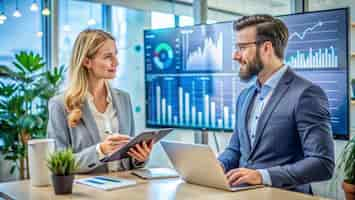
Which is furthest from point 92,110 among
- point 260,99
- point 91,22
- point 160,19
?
point 160,19

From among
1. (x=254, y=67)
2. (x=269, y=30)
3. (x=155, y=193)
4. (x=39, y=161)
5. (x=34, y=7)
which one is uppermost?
(x=34, y=7)

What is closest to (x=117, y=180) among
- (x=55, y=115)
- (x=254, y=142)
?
(x=55, y=115)

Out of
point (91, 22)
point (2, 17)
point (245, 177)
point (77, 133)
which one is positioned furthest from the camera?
point (91, 22)

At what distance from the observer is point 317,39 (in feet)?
10.7

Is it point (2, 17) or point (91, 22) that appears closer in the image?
point (2, 17)

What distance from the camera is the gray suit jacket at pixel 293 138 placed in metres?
1.91

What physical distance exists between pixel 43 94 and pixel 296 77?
2.69 metres

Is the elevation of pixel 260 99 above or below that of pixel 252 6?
below

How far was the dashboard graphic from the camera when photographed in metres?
3.18

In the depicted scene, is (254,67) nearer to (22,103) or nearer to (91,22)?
(22,103)

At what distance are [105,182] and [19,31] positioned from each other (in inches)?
125

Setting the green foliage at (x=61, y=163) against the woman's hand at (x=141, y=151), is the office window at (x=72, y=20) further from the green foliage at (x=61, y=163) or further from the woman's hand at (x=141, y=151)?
the green foliage at (x=61, y=163)

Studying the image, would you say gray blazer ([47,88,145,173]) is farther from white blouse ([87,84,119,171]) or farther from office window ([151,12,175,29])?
office window ([151,12,175,29])

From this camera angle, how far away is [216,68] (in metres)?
3.80
